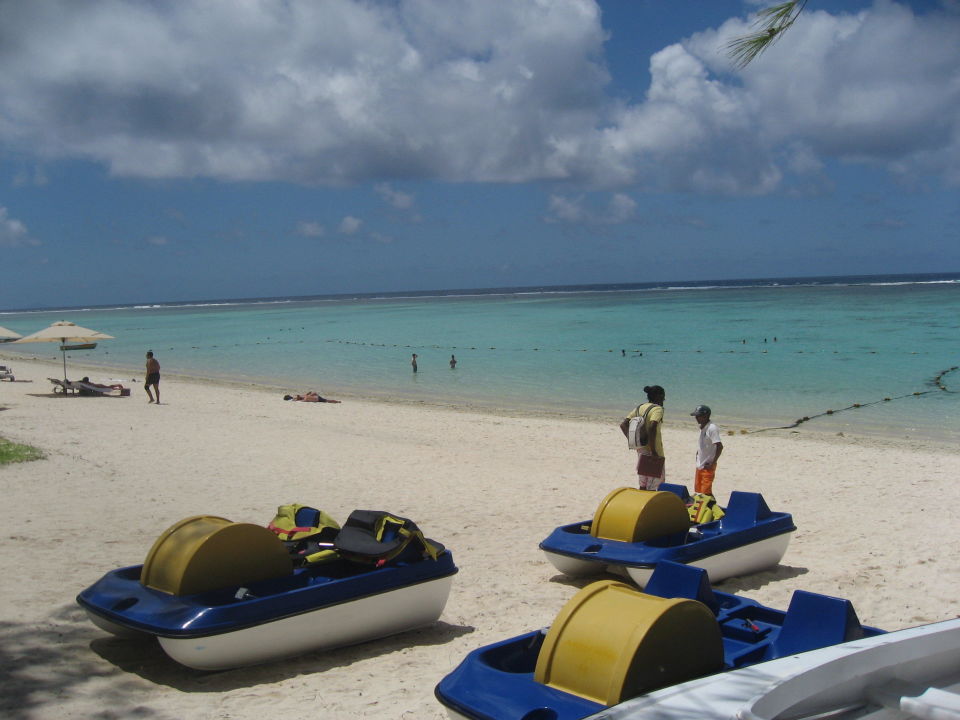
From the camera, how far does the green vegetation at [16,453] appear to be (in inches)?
479

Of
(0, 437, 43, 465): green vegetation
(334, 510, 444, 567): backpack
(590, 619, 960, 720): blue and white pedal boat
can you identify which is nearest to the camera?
(590, 619, 960, 720): blue and white pedal boat

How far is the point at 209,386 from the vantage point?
1176 inches

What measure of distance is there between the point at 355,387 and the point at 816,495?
20980 mm

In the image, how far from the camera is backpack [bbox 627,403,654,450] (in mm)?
8695

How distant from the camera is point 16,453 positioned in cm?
1259

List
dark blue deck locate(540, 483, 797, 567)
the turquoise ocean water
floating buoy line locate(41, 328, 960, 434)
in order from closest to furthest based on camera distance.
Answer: dark blue deck locate(540, 483, 797, 567)
floating buoy line locate(41, 328, 960, 434)
the turquoise ocean water

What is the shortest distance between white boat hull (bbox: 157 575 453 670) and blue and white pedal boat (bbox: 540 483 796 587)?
147cm

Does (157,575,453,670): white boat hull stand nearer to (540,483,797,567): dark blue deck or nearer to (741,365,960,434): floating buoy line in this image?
(540,483,797,567): dark blue deck

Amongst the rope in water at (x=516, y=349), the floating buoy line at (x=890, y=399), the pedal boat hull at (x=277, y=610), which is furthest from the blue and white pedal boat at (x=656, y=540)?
the rope in water at (x=516, y=349)

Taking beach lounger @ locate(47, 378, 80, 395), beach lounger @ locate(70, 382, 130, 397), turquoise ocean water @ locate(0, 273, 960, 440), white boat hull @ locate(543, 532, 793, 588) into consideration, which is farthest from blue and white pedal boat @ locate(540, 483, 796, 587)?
beach lounger @ locate(47, 378, 80, 395)


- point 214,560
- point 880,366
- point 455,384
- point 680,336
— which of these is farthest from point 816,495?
point 680,336

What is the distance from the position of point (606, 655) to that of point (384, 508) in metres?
6.98

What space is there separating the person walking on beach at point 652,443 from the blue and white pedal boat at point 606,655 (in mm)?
4044

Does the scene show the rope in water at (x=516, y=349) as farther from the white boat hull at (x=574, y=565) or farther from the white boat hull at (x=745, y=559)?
the white boat hull at (x=574, y=565)
